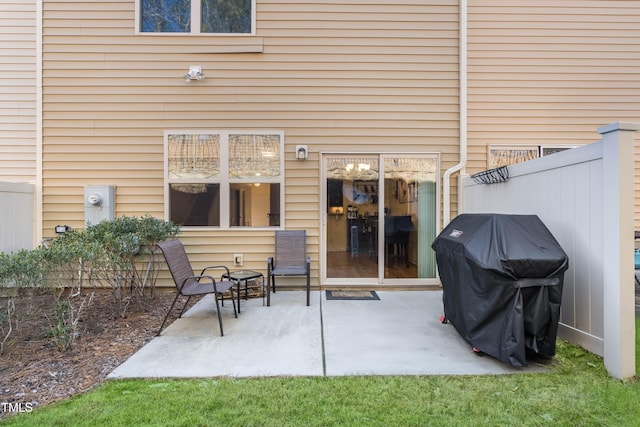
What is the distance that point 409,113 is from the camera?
5.35m

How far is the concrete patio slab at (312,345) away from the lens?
277 centimetres

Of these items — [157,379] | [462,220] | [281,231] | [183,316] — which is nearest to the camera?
[157,379]

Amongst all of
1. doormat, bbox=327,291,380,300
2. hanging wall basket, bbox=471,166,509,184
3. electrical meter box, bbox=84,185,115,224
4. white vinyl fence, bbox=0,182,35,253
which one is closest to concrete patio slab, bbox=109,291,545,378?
doormat, bbox=327,291,380,300

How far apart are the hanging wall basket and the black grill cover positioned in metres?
1.22

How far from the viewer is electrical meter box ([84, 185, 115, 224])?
5121 millimetres

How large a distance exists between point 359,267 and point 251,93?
3225mm

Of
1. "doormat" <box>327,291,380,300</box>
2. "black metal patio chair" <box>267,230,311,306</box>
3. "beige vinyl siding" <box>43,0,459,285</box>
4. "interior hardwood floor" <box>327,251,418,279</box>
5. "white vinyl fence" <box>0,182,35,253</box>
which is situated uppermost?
"beige vinyl siding" <box>43,0,459,285</box>

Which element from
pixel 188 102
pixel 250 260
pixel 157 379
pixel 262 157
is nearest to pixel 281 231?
pixel 250 260

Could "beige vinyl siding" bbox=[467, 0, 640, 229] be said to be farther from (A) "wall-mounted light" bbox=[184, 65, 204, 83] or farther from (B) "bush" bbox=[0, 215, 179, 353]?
(B) "bush" bbox=[0, 215, 179, 353]

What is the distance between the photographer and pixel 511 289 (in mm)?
2766

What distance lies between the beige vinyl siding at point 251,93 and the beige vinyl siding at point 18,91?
28 centimetres

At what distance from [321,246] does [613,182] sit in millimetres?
3618

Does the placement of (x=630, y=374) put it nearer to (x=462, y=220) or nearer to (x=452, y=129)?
(x=462, y=220)

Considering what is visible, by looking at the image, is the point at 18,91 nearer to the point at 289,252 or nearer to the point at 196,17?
the point at 196,17
